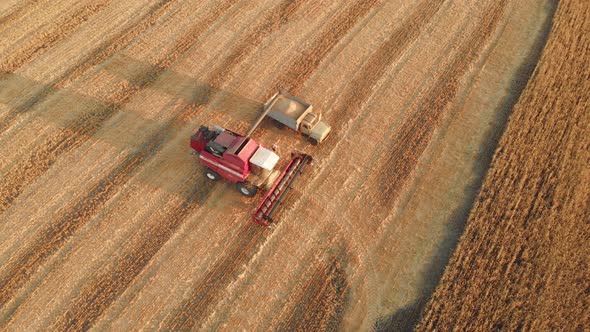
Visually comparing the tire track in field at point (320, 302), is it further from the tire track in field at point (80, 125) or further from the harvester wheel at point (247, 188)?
the tire track in field at point (80, 125)

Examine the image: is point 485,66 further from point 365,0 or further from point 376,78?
point 365,0

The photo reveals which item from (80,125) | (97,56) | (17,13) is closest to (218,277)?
(80,125)

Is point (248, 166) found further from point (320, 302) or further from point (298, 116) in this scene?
point (320, 302)

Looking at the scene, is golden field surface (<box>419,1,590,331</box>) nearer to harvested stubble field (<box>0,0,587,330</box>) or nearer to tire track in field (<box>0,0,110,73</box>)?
harvested stubble field (<box>0,0,587,330</box>)

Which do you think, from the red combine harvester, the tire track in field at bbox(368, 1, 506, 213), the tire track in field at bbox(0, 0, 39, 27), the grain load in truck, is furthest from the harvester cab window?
the tire track in field at bbox(0, 0, 39, 27)

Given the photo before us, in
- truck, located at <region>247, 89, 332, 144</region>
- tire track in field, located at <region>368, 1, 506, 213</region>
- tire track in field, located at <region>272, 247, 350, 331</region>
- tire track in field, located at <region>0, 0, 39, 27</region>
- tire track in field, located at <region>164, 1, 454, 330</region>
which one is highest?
tire track in field, located at <region>0, 0, 39, 27</region>

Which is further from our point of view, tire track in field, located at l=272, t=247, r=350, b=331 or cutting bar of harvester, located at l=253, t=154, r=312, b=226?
cutting bar of harvester, located at l=253, t=154, r=312, b=226
